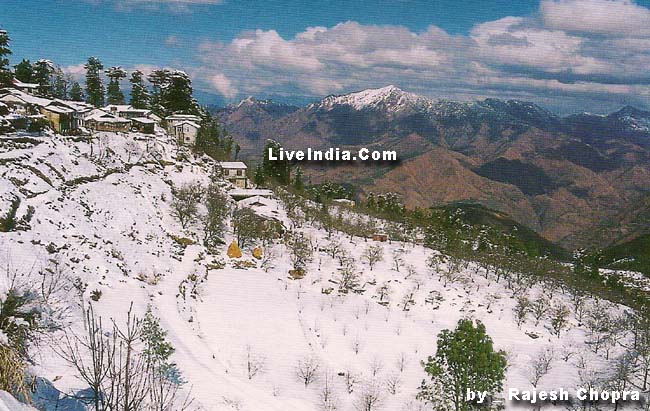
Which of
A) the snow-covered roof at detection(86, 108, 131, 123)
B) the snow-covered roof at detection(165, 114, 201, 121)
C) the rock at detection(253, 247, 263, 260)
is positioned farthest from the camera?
the snow-covered roof at detection(165, 114, 201, 121)

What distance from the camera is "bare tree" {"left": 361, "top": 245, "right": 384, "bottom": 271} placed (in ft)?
Result: 130

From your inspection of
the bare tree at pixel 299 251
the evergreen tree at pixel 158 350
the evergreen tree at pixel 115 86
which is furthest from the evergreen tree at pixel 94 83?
the evergreen tree at pixel 158 350

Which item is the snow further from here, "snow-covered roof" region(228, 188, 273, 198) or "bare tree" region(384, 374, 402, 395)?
"snow-covered roof" region(228, 188, 273, 198)

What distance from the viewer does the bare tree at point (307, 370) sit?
75.4ft

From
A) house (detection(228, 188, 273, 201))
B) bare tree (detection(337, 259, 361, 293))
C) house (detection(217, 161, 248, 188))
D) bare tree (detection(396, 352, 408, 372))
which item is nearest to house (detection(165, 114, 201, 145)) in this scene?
house (detection(217, 161, 248, 188))

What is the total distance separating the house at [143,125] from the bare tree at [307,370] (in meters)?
39.7

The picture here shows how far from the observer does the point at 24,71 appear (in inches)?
2334

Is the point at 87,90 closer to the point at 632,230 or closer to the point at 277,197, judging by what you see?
the point at 277,197

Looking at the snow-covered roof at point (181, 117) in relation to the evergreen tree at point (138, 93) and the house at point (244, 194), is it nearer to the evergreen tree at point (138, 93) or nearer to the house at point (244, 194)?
the evergreen tree at point (138, 93)

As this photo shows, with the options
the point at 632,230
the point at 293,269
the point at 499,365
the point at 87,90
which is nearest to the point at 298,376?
the point at 499,365

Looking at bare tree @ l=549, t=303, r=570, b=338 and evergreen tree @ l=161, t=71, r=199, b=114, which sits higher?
evergreen tree @ l=161, t=71, r=199, b=114

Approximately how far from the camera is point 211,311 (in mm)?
26719

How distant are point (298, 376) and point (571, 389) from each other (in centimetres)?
1583

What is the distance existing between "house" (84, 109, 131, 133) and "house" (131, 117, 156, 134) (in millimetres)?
1329
